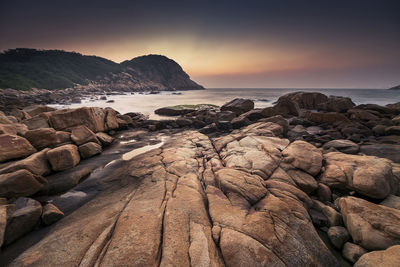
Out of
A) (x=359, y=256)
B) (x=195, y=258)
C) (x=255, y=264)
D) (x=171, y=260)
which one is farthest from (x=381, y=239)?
(x=171, y=260)

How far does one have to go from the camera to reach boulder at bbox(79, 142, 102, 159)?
8.96 m

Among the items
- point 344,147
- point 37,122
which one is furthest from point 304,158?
point 37,122

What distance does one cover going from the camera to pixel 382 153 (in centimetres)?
903

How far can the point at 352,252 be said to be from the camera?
393cm

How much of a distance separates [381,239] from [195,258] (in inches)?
187

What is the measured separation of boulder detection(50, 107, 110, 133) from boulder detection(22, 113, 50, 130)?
335mm

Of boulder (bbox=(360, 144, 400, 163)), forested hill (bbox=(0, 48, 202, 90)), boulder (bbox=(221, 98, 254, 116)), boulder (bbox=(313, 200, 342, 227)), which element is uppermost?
forested hill (bbox=(0, 48, 202, 90))

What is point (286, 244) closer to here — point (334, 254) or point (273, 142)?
point (334, 254)

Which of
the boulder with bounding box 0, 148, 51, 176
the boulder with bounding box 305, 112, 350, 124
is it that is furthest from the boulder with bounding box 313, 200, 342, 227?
the boulder with bounding box 305, 112, 350, 124

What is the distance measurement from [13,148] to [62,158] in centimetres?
212

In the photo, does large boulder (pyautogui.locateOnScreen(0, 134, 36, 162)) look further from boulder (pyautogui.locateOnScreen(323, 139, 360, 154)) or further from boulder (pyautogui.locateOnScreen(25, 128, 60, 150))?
boulder (pyautogui.locateOnScreen(323, 139, 360, 154))

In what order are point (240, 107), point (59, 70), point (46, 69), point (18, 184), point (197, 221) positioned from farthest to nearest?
1. point (59, 70)
2. point (46, 69)
3. point (240, 107)
4. point (18, 184)
5. point (197, 221)

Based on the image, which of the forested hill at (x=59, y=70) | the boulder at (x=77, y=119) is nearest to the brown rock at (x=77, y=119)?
the boulder at (x=77, y=119)

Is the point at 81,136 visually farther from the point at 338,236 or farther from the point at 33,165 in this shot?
the point at 338,236
